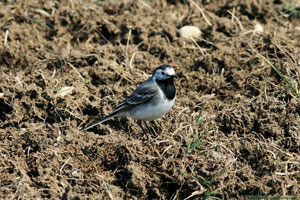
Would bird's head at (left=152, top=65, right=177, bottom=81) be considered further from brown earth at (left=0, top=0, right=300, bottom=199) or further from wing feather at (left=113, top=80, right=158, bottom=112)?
brown earth at (left=0, top=0, right=300, bottom=199)

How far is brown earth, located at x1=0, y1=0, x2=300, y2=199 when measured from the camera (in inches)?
194

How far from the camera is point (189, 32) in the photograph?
8055mm

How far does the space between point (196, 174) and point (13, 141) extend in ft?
7.73

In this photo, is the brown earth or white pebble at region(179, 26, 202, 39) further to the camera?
white pebble at region(179, 26, 202, 39)

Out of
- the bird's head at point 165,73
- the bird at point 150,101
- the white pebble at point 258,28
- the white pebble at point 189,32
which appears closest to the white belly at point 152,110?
the bird at point 150,101

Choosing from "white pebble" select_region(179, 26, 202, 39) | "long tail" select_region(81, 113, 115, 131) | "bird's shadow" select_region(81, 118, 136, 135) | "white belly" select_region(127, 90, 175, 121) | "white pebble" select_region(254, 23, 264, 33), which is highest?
"white pebble" select_region(254, 23, 264, 33)

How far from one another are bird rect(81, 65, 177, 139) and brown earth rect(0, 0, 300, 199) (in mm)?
228

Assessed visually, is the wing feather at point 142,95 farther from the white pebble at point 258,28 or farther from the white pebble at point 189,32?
the white pebble at point 258,28

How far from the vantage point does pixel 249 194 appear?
4906 mm

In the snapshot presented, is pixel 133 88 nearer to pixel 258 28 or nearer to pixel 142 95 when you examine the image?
pixel 142 95

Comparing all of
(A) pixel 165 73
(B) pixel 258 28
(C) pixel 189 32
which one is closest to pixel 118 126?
(A) pixel 165 73

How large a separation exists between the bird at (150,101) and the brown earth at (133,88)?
23cm

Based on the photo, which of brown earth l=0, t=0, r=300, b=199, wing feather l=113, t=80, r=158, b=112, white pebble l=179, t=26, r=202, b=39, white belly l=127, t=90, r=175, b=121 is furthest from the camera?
white pebble l=179, t=26, r=202, b=39

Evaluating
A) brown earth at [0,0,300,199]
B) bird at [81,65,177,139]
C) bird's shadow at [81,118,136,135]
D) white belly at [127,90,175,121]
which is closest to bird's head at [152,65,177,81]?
bird at [81,65,177,139]
